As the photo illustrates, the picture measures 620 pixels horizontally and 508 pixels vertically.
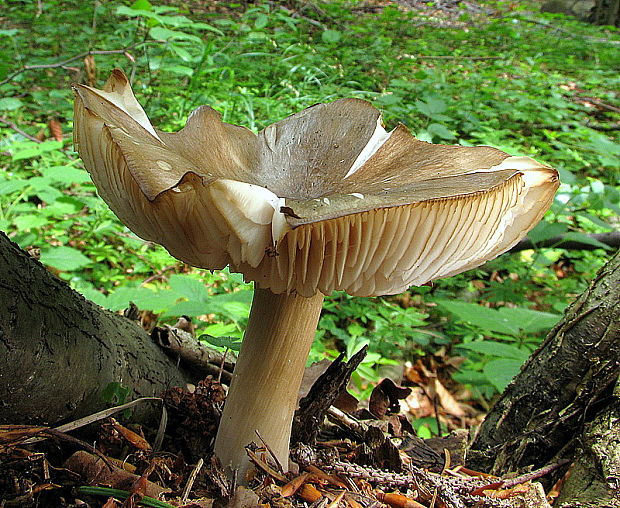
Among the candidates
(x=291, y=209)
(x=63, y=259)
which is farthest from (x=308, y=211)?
(x=63, y=259)

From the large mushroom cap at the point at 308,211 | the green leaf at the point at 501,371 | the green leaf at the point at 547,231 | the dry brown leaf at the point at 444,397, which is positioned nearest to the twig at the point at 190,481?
the large mushroom cap at the point at 308,211

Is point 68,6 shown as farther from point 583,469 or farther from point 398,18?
point 583,469

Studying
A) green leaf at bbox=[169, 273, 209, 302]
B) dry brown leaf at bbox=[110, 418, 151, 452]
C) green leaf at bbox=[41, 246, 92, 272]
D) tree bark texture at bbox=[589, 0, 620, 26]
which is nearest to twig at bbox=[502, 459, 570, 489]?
dry brown leaf at bbox=[110, 418, 151, 452]

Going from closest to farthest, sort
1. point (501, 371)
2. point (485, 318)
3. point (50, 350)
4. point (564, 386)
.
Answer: point (50, 350) < point (564, 386) < point (501, 371) < point (485, 318)

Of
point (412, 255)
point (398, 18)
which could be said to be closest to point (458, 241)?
point (412, 255)

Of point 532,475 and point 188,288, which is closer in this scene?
point 532,475

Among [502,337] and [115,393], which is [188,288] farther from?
[502,337]
